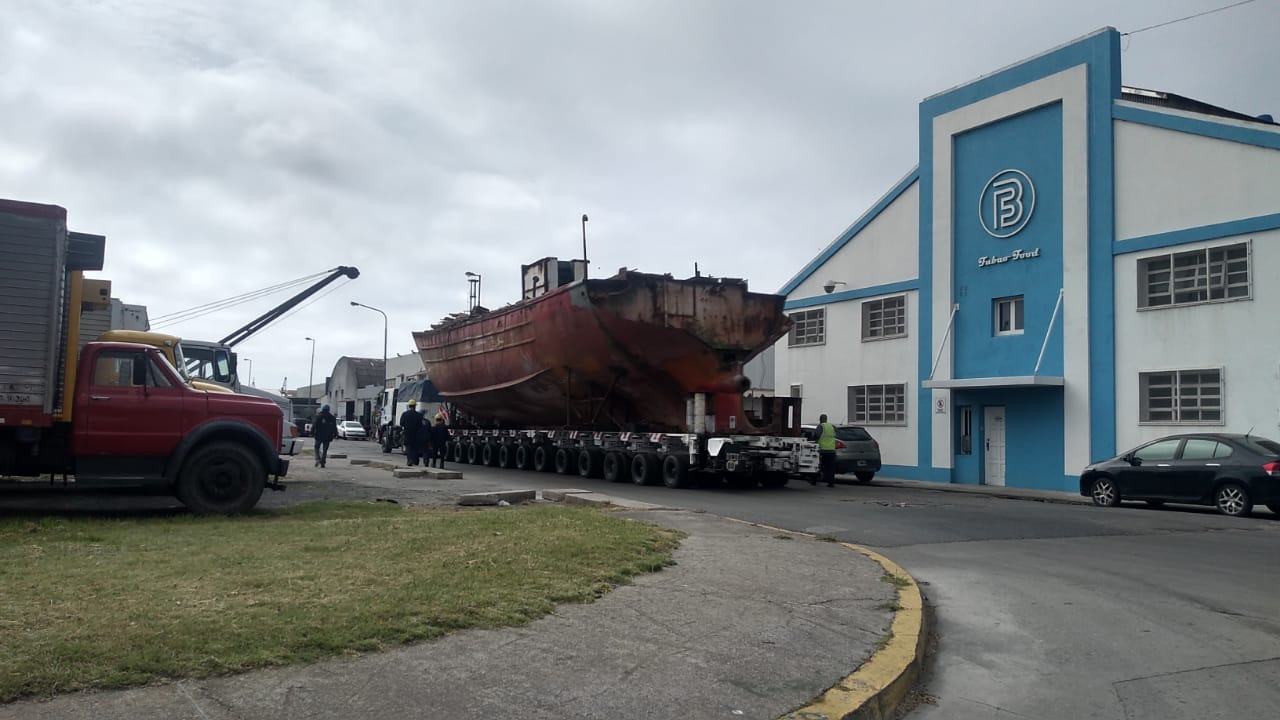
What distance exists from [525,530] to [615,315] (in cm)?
903

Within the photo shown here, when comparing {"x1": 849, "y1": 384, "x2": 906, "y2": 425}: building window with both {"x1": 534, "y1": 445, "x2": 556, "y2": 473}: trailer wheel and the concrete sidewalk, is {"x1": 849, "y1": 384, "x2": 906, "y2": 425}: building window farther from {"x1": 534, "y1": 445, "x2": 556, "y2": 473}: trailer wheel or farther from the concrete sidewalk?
the concrete sidewalk

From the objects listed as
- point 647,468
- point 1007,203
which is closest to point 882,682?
point 647,468

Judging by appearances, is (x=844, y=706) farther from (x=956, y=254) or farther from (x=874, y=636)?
(x=956, y=254)

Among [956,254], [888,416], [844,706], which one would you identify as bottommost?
[844,706]

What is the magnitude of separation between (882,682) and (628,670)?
136cm

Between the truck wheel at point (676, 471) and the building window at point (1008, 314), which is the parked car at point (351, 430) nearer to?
the truck wheel at point (676, 471)

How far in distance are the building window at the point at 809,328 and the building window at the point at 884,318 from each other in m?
1.62

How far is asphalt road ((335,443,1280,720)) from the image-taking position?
5.41 meters

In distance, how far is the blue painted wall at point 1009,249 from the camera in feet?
75.5

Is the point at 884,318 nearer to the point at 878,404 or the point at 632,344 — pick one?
the point at 878,404

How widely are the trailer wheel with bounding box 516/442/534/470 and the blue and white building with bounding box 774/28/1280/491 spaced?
375 inches

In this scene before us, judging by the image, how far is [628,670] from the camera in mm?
5051

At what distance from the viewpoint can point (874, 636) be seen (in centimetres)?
619

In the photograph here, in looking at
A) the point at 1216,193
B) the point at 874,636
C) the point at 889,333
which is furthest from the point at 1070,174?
the point at 874,636
